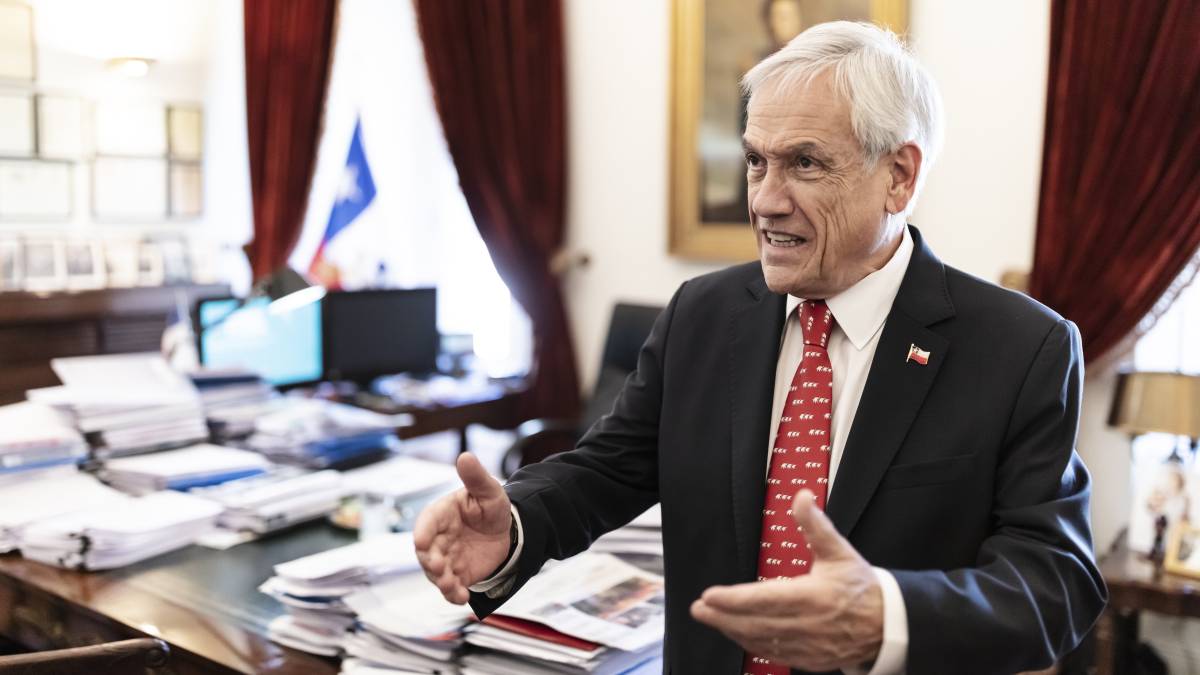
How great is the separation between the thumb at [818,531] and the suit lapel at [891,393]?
0.25 m

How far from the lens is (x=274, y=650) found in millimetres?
1668

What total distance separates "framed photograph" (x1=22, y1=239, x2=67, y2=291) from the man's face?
521 centimetres

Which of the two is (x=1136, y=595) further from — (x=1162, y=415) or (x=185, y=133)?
(x=185, y=133)

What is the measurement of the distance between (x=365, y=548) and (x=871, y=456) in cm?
101

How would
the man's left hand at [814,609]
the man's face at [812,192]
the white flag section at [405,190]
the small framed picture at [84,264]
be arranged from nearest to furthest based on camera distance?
the man's left hand at [814,609] < the man's face at [812,192] < the white flag section at [405,190] < the small framed picture at [84,264]

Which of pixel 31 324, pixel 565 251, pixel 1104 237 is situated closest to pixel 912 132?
pixel 1104 237

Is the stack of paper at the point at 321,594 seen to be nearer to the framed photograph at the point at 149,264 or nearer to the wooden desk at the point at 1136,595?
the wooden desk at the point at 1136,595

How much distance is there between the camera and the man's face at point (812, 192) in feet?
4.24

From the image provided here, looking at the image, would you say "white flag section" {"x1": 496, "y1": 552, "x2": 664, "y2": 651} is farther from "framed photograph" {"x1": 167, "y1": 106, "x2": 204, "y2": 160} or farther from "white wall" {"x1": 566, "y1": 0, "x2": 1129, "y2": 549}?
"framed photograph" {"x1": 167, "y1": 106, "x2": 204, "y2": 160}

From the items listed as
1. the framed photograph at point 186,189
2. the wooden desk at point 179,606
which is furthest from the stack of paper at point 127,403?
the framed photograph at point 186,189

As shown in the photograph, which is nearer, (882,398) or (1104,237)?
(882,398)

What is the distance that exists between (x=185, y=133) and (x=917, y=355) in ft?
19.7

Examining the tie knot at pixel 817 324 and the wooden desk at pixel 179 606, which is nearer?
the tie knot at pixel 817 324

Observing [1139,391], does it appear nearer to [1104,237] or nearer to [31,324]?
[1104,237]
